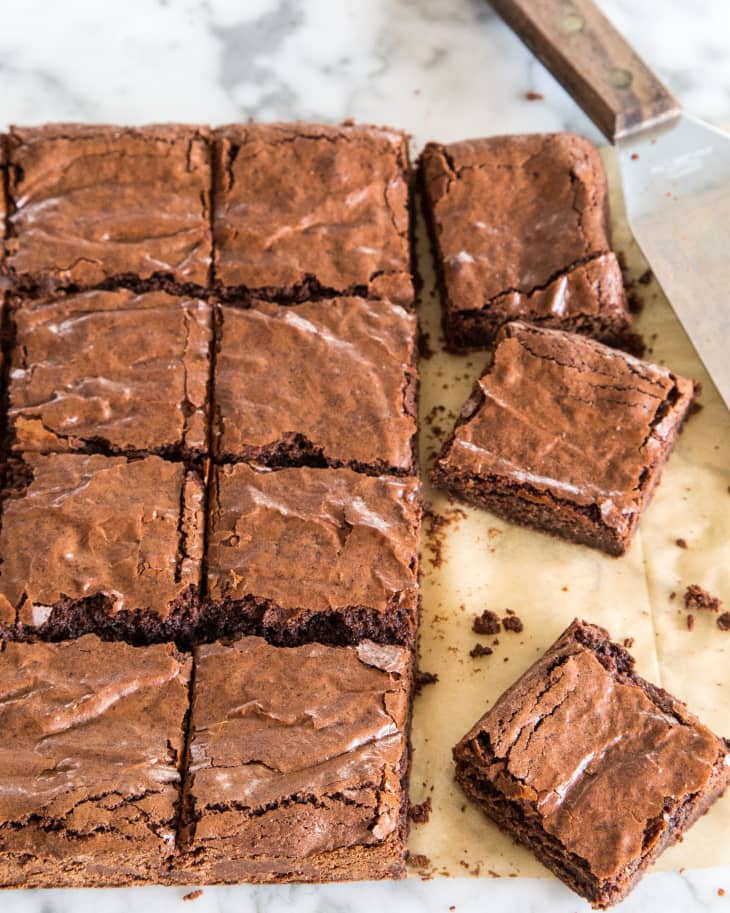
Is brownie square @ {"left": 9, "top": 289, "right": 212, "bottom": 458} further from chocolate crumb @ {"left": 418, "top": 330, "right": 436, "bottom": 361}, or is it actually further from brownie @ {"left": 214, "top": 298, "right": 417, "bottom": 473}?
chocolate crumb @ {"left": 418, "top": 330, "right": 436, "bottom": 361}

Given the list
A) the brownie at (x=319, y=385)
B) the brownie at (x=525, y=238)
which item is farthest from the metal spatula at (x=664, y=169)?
the brownie at (x=319, y=385)

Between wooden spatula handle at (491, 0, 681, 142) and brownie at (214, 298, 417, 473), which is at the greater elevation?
wooden spatula handle at (491, 0, 681, 142)

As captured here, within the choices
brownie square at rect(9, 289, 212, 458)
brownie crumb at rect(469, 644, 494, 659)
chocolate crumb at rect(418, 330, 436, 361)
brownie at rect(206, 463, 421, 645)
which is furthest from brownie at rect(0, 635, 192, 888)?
chocolate crumb at rect(418, 330, 436, 361)

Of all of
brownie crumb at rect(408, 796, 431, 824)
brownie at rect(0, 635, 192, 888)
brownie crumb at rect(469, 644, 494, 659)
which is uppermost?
brownie crumb at rect(469, 644, 494, 659)

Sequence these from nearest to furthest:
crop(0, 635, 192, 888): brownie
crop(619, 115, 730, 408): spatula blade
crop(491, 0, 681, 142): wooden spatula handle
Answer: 1. crop(0, 635, 192, 888): brownie
2. crop(619, 115, 730, 408): spatula blade
3. crop(491, 0, 681, 142): wooden spatula handle

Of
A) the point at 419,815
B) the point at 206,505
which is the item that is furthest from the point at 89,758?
the point at 419,815

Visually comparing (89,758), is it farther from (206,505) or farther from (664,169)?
(664,169)

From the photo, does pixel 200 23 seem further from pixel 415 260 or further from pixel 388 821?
pixel 388 821
